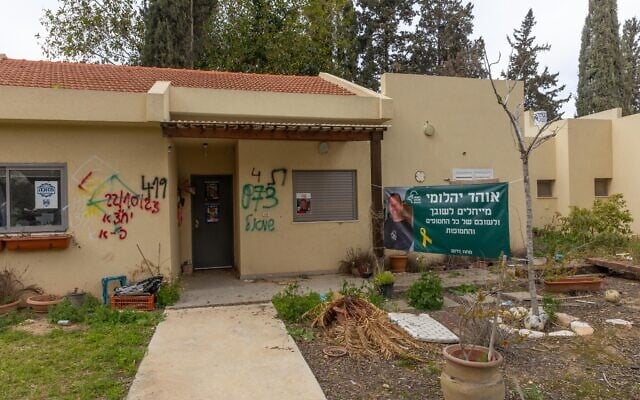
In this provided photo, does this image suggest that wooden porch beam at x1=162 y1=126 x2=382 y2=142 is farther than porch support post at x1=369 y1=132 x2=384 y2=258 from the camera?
No

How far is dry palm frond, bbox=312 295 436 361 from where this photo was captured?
5.21m

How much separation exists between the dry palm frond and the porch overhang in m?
3.27

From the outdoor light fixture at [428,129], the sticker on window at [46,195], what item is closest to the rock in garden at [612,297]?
the outdoor light fixture at [428,129]

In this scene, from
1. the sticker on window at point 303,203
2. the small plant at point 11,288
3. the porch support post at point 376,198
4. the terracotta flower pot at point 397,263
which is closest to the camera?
the small plant at point 11,288

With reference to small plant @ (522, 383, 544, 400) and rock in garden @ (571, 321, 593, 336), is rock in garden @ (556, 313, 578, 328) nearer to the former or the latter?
rock in garden @ (571, 321, 593, 336)

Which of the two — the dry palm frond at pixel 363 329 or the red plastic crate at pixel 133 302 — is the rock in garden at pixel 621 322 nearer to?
the dry palm frond at pixel 363 329

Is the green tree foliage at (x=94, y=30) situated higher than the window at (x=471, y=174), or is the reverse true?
the green tree foliage at (x=94, y=30)

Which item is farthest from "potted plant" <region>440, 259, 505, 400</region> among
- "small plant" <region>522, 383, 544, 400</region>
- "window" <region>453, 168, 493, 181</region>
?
"window" <region>453, 168, 493, 181</region>

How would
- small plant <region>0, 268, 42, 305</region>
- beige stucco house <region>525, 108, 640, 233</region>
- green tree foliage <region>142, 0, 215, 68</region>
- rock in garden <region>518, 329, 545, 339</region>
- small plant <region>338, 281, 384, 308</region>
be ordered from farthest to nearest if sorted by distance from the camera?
1. green tree foliage <region>142, 0, 215, 68</region>
2. beige stucco house <region>525, 108, 640, 233</region>
3. small plant <region>0, 268, 42, 305</region>
4. small plant <region>338, 281, 384, 308</region>
5. rock in garden <region>518, 329, 545, 339</region>

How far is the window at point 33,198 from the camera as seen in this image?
24.7 feet

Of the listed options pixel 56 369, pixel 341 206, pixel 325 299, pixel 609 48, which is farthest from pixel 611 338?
pixel 609 48

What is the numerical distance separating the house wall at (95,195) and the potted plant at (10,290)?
11 centimetres

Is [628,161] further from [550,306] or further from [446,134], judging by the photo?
[550,306]

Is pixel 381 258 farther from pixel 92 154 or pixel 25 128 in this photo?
pixel 25 128
